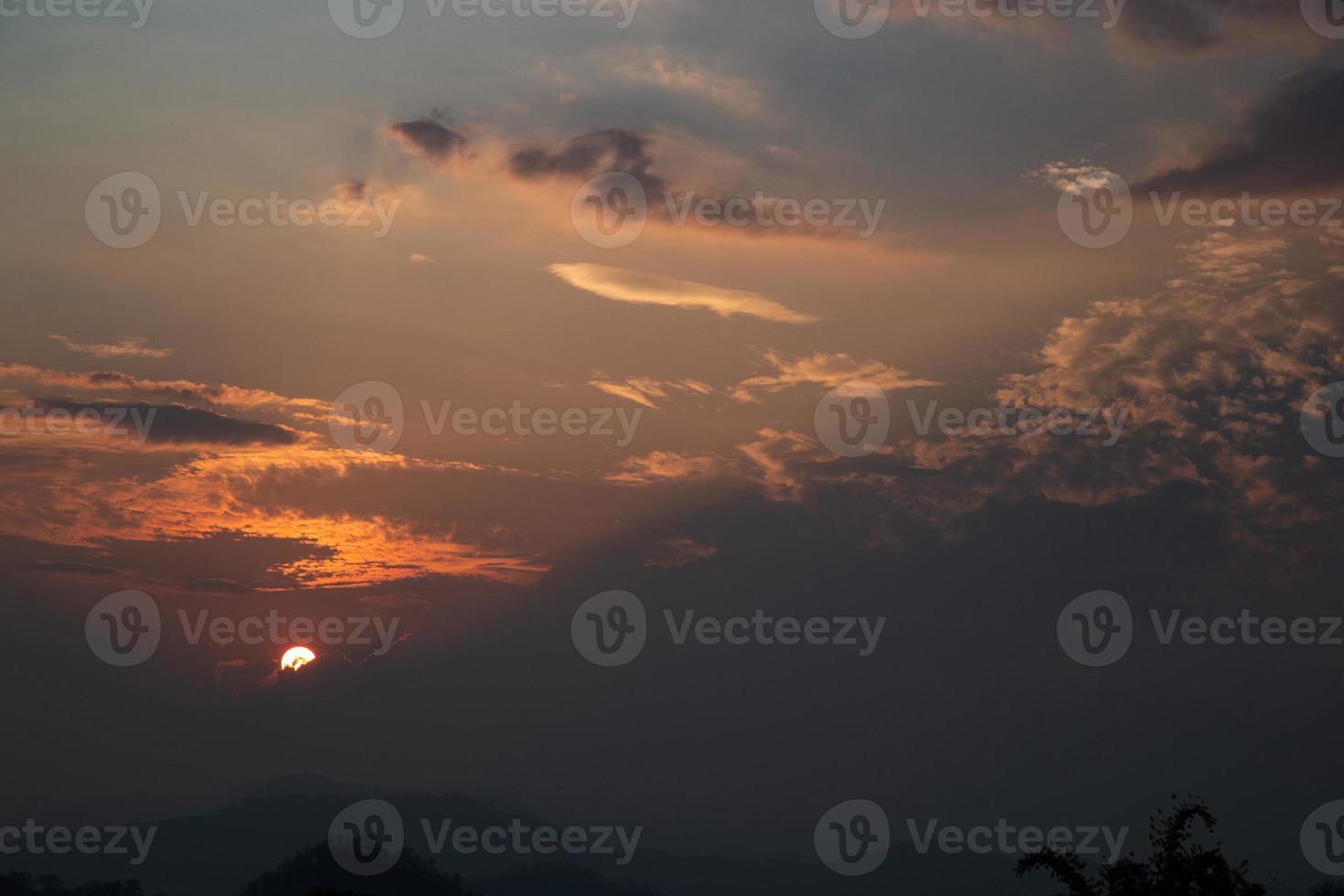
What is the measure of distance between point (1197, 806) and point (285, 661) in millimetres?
52736

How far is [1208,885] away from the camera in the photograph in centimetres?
2942

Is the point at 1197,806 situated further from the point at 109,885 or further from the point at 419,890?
the point at 109,885

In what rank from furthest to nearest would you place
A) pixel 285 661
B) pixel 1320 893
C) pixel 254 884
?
pixel 254 884
pixel 1320 893
pixel 285 661

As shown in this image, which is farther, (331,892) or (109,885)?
(109,885)

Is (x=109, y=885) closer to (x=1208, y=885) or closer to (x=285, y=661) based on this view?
(x=285, y=661)

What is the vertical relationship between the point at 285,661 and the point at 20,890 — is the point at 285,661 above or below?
above

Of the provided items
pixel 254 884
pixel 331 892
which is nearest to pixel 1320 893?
pixel 331 892

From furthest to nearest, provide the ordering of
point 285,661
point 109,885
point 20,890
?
point 109,885, point 20,890, point 285,661

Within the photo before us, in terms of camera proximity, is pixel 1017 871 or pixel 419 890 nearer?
pixel 1017 871

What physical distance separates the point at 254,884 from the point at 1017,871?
196 meters

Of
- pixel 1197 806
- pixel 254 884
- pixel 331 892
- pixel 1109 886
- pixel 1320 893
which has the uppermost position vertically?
pixel 1197 806

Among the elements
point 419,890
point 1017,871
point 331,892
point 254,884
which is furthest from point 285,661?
point 254,884

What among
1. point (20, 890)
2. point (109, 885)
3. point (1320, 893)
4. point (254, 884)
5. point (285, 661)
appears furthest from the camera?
point (254, 884)

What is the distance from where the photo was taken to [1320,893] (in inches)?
4732
